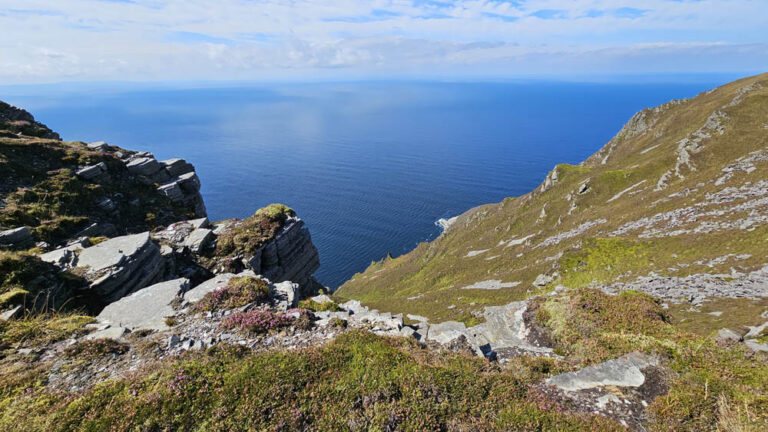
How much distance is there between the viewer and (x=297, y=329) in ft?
49.6

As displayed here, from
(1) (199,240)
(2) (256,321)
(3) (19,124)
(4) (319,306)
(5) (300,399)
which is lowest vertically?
(4) (319,306)

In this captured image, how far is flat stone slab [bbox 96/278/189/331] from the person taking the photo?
15812 mm

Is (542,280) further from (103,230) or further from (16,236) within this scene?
(16,236)

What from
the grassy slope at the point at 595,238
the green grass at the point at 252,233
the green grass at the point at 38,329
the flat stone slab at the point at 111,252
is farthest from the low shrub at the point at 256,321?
the grassy slope at the point at 595,238

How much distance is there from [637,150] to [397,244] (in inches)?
3591

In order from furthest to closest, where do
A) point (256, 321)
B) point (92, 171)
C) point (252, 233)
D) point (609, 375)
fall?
point (92, 171)
point (252, 233)
point (256, 321)
point (609, 375)

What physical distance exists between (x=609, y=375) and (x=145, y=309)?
75.6ft

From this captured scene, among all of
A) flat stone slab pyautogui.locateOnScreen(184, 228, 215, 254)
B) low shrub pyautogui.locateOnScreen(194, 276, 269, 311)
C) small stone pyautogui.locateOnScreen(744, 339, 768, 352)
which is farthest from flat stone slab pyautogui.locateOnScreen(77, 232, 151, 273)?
small stone pyautogui.locateOnScreen(744, 339, 768, 352)

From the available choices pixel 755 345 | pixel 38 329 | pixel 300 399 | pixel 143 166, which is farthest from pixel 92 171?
pixel 755 345

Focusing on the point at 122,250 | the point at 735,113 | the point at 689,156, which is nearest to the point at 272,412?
the point at 122,250

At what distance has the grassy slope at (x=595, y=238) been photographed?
36.8 metres

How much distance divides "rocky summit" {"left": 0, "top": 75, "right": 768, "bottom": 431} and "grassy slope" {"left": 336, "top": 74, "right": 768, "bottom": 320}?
0.65m

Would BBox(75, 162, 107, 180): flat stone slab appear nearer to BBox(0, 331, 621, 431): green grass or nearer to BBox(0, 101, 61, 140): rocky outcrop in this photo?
BBox(0, 101, 61, 140): rocky outcrop

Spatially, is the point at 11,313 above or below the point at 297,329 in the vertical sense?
above
